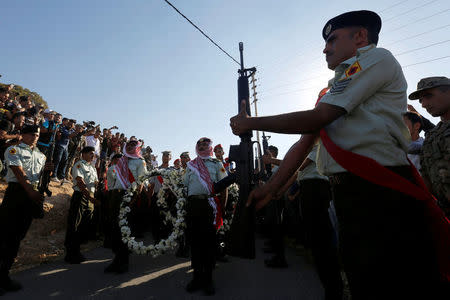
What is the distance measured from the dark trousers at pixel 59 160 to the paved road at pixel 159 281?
4906 mm

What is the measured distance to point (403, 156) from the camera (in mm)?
1334

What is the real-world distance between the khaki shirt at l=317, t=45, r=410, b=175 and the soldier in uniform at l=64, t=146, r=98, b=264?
241 inches

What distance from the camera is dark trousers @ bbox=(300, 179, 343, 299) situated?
302 centimetres

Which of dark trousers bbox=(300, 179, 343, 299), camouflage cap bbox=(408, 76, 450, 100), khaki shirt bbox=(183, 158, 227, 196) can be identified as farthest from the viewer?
khaki shirt bbox=(183, 158, 227, 196)

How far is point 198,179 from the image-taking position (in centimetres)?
471

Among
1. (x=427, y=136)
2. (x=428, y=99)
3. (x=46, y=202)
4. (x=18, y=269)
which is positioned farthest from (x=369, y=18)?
(x=46, y=202)

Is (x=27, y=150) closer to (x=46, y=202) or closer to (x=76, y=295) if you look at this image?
A: (x=76, y=295)

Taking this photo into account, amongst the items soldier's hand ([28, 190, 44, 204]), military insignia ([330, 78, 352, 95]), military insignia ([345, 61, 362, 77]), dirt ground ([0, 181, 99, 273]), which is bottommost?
dirt ground ([0, 181, 99, 273])

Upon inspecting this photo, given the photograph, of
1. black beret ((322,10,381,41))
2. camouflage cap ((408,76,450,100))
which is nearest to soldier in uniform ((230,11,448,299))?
black beret ((322,10,381,41))

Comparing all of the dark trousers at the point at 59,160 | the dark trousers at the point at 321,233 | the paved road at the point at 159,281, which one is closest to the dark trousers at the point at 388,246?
the dark trousers at the point at 321,233

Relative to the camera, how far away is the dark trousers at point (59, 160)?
9.26m

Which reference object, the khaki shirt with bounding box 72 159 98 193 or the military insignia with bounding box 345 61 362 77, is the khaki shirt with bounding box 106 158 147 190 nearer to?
the khaki shirt with bounding box 72 159 98 193

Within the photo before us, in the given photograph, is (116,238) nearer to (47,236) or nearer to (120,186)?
(120,186)

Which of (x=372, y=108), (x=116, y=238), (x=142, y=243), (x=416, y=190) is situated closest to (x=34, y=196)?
(x=116, y=238)
